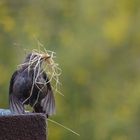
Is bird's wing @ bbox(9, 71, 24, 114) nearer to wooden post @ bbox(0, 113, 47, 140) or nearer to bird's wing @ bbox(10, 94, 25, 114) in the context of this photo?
bird's wing @ bbox(10, 94, 25, 114)

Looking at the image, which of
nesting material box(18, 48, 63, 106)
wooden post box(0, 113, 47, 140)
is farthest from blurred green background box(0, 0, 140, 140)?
wooden post box(0, 113, 47, 140)

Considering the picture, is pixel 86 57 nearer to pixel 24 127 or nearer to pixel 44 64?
pixel 44 64

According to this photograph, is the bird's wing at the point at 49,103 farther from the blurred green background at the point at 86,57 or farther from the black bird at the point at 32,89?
the blurred green background at the point at 86,57

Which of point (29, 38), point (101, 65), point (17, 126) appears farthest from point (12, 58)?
point (17, 126)

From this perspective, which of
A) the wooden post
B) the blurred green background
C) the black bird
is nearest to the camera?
the wooden post

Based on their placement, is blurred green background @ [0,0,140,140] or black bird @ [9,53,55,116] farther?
blurred green background @ [0,0,140,140]

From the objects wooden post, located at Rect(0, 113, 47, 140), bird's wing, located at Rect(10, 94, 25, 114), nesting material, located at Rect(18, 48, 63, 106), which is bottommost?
wooden post, located at Rect(0, 113, 47, 140)

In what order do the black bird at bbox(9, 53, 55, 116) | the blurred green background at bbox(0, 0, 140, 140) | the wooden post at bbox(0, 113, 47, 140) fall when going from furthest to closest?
the blurred green background at bbox(0, 0, 140, 140) → the black bird at bbox(9, 53, 55, 116) → the wooden post at bbox(0, 113, 47, 140)
